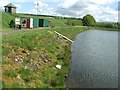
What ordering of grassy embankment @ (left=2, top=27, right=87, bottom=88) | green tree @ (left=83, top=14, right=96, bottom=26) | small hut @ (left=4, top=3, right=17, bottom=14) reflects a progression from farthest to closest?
green tree @ (left=83, top=14, right=96, bottom=26) → small hut @ (left=4, top=3, right=17, bottom=14) → grassy embankment @ (left=2, top=27, right=87, bottom=88)

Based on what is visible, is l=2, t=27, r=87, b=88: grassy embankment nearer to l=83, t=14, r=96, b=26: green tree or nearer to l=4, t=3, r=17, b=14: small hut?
l=4, t=3, r=17, b=14: small hut

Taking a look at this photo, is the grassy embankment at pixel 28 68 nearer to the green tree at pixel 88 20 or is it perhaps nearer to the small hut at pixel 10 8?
the small hut at pixel 10 8

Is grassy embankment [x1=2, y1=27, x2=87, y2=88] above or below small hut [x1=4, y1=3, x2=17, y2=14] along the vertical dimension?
below

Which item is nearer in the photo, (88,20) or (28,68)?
(28,68)

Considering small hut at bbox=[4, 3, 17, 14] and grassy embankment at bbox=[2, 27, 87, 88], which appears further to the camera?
small hut at bbox=[4, 3, 17, 14]

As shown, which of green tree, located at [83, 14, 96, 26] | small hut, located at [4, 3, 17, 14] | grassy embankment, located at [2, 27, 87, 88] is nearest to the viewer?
grassy embankment, located at [2, 27, 87, 88]

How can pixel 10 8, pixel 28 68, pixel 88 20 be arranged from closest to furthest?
pixel 28 68 < pixel 10 8 < pixel 88 20

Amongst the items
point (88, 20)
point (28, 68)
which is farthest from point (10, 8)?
point (88, 20)

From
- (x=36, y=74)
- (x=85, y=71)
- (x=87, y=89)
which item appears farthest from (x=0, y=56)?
(x=85, y=71)

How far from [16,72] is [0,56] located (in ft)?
10.3

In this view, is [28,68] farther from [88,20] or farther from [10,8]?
[88,20]

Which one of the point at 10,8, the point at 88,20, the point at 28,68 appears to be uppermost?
the point at 88,20

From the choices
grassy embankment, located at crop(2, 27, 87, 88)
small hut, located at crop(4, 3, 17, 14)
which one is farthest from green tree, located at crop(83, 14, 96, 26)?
grassy embankment, located at crop(2, 27, 87, 88)

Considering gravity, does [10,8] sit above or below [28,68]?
above
